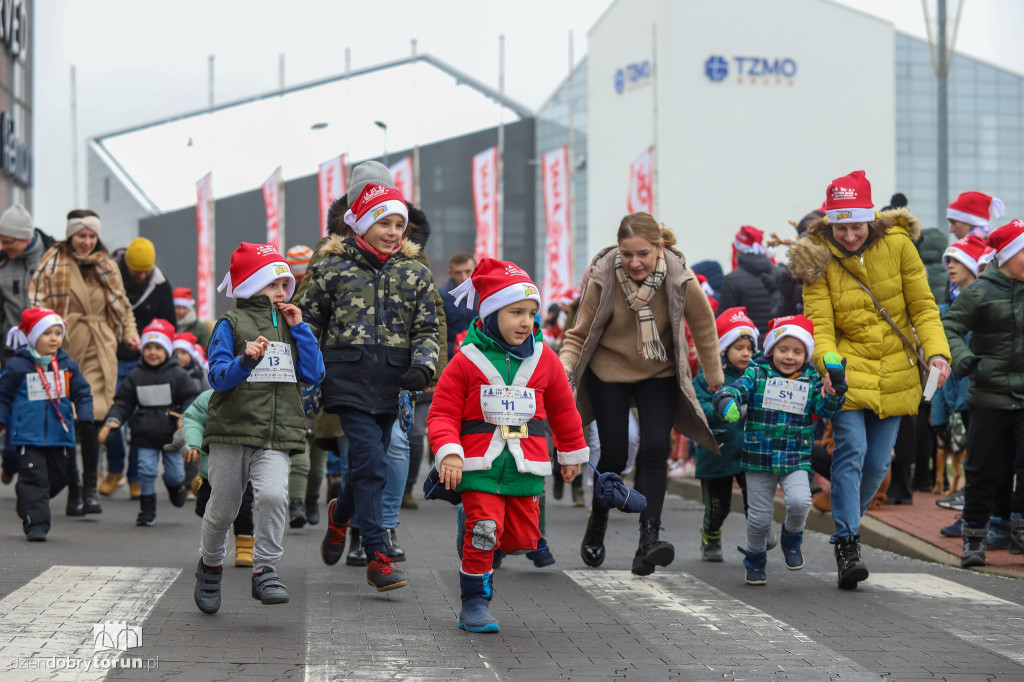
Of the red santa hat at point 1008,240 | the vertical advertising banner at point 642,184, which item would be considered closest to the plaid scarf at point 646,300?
the red santa hat at point 1008,240

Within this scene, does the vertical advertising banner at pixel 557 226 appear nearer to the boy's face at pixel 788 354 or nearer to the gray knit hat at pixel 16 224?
the gray knit hat at pixel 16 224

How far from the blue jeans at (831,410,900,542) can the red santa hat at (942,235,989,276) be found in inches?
97.1

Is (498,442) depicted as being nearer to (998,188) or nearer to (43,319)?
(43,319)

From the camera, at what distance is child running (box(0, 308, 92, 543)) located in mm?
9711

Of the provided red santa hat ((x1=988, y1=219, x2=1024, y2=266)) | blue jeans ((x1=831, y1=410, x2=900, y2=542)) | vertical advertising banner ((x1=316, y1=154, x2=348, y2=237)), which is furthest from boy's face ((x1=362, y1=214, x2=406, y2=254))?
vertical advertising banner ((x1=316, y1=154, x2=348, y2=237))

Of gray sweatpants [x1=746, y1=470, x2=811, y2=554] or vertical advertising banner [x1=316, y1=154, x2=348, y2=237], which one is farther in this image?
vertical advertising banner [x1=316, y1=154, x2=348, y2=237]

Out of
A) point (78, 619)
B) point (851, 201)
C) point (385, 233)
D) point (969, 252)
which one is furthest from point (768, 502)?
point (78, 619)

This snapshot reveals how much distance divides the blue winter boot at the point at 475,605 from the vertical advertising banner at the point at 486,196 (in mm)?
34010

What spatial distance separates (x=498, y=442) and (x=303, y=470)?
420cm

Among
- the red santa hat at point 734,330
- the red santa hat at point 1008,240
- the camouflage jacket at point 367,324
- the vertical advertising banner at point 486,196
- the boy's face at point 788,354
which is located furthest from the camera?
the vertical advertising banner at point 486,196

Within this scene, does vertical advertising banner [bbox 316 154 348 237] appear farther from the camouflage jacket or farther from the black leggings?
the camouflage jacket

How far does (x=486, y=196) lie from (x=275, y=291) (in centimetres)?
3390

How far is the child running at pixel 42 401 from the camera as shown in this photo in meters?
9.71

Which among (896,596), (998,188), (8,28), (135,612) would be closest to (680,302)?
(896,596)
